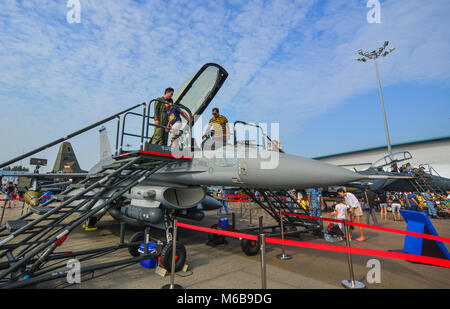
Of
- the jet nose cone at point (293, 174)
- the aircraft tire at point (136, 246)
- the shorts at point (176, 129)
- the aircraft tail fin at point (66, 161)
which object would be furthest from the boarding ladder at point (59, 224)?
the aircraft tail fin at point (66, 161)

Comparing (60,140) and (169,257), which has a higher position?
(60,140)

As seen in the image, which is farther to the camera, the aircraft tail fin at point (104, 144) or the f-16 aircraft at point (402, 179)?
the f-16 aircraft at point (402, 179)

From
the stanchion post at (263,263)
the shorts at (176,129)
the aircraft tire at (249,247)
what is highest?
the shorts at (176,129)

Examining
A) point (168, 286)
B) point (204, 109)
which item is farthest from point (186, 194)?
point (168, 286)

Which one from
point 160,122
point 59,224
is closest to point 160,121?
point 160,122

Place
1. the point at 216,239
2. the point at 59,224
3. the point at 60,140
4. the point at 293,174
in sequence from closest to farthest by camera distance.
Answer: the point at 293,174
the point at 59,224
the point at 60,140
the point at 216,239

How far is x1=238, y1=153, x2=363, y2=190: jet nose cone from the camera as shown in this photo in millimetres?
3156

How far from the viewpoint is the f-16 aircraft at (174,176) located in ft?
10.6

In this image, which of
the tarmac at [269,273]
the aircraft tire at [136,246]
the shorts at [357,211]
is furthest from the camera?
the shorts at [357,211]

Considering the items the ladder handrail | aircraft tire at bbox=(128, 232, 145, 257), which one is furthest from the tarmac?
the ladder handrail

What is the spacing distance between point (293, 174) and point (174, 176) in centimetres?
267

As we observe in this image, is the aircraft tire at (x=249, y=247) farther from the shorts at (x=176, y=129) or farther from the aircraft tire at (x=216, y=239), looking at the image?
the shorts at (x=176, y=129)

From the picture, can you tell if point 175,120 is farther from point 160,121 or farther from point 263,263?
point 263,263

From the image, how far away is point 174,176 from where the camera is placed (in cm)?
492
